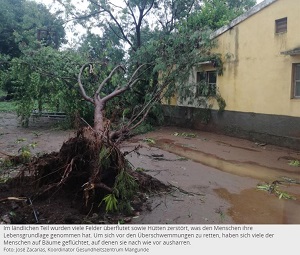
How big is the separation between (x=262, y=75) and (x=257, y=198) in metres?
5.88

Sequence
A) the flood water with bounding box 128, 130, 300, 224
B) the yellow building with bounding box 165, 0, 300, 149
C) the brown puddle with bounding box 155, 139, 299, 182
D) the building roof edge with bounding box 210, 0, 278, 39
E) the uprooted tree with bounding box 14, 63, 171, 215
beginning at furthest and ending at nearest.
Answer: the building roof edge with bounding box 210, 0, 278, 39
the yellow building with bounding box 165, 0, 300, 149
the brown puddle with bounding box 155, 139, 299, 182
the flood water with bounding box 128, 130, 300, 224
the uprooted tree with bounding box 14, 63, 171, 215

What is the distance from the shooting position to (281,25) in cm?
901

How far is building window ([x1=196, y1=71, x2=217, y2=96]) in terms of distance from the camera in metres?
11.7

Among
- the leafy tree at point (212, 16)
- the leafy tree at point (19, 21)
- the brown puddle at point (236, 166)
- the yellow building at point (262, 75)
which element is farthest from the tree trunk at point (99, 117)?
the leafy tree at point (19, 21)

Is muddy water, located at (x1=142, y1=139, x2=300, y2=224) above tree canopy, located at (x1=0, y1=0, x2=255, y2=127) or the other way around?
the other way around

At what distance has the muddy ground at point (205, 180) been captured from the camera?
12.6ft

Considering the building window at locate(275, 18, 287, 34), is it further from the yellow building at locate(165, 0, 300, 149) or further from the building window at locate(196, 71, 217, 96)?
the building window at locate(196, 71, 217, 96)

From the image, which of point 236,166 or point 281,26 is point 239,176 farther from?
point 281,26

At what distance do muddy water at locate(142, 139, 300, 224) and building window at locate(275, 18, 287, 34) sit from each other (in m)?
4.42

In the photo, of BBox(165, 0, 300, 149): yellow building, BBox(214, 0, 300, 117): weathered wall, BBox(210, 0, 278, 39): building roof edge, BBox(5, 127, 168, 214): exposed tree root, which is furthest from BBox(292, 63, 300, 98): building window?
BBox(5, 127, 168, 214): exposed tree root

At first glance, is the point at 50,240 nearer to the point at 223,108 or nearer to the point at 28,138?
the point at 28,138

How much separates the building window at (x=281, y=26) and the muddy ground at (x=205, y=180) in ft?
11.2

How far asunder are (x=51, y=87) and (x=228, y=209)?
8980mm

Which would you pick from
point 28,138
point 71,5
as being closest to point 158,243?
point 28,138
